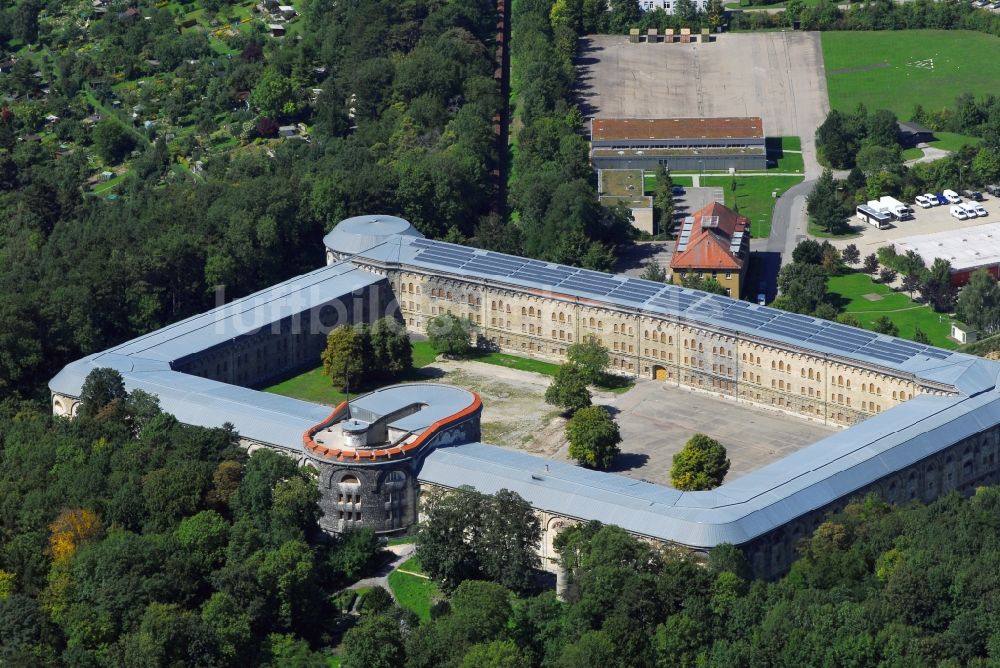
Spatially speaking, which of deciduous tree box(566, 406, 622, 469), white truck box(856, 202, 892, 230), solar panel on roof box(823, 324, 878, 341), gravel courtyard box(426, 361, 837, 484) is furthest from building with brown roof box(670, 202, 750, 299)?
deciduous tree box(566, 406, 622, 469)

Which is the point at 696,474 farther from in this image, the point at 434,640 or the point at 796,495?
the point at 434,640

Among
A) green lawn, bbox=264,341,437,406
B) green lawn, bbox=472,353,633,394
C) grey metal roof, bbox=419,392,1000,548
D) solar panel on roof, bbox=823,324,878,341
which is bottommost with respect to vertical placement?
green lawn, bbox=264,341,437,406

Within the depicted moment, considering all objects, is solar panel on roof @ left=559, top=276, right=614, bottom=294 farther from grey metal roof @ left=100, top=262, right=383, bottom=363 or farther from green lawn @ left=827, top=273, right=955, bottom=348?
green lawn @ left=827, top=273, right=955, bottom=348

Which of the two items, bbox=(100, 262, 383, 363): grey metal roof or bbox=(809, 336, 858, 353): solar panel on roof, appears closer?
bbox=(809, 336, 858, 353): solar panel on roof

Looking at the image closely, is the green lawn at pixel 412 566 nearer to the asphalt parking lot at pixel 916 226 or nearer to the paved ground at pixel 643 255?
the paved ground at pixel 643 255

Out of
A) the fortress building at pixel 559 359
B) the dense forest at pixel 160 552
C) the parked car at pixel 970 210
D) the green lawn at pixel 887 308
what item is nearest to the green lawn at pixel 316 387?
the fortress building at pixel 559 359

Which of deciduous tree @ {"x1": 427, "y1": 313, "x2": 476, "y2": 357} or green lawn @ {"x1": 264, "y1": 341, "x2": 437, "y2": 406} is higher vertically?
deciduous tree @ {"x1": 427, "y1": 313, "x2": 476, "y2": 357}

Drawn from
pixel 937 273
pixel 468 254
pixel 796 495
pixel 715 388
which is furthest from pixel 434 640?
pixel 937 273
